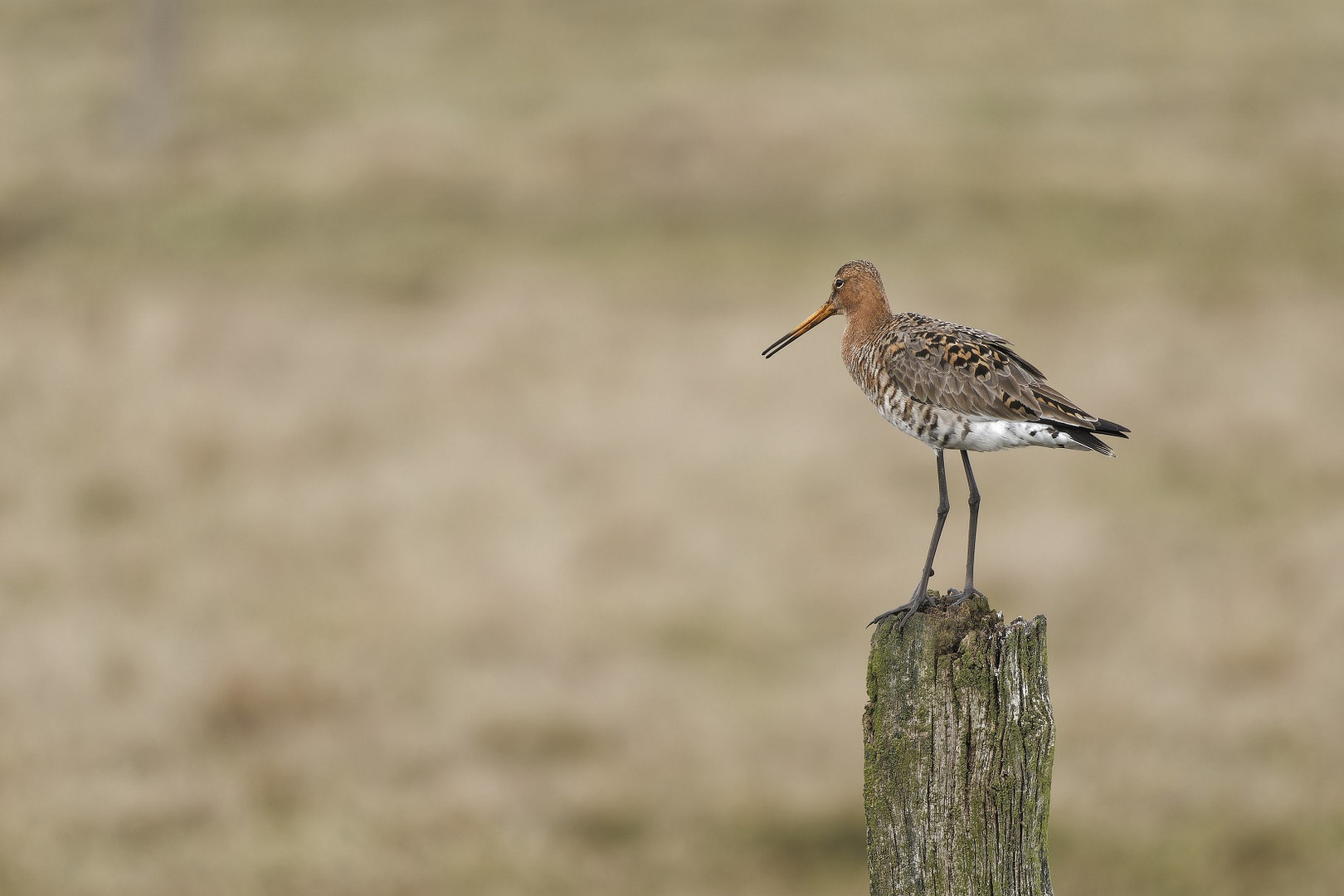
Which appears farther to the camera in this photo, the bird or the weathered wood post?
the bird

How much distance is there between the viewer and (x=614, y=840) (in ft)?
35.0

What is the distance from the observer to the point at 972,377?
516cm

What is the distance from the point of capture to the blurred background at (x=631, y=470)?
35.4 ft

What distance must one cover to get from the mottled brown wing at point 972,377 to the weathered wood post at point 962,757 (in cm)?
87

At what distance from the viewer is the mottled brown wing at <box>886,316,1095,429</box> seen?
501 cm

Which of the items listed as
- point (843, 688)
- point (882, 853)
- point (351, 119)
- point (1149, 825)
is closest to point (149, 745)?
point (843, 688)

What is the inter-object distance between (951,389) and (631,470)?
11594 mm

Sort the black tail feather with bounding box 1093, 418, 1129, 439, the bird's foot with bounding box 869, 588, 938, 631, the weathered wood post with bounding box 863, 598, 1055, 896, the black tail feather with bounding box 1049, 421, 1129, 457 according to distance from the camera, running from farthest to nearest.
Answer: the bird's foot with bounding box 869, 588, 938, 631 → the black tail feather with bounding box 1049, 421, 1129, 457 → the black tail feather with bounding box 1093, 418, 1129, 439 → the weathered wood post with bounding box 863, 598, 1055, 896

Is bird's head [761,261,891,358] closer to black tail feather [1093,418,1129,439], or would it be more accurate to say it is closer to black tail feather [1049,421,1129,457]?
black tail feather [1049,421,1129,457]

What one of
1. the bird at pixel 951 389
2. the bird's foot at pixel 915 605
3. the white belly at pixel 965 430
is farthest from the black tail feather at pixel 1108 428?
the bird's foot at pixel 915 605

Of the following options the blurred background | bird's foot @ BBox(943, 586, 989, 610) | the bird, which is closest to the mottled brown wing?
the bird

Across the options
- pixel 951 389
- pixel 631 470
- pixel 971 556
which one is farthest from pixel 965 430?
pixel 631 470

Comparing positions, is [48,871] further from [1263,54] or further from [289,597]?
[1263,54]

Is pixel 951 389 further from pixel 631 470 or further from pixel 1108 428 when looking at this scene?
pixel 631 470
